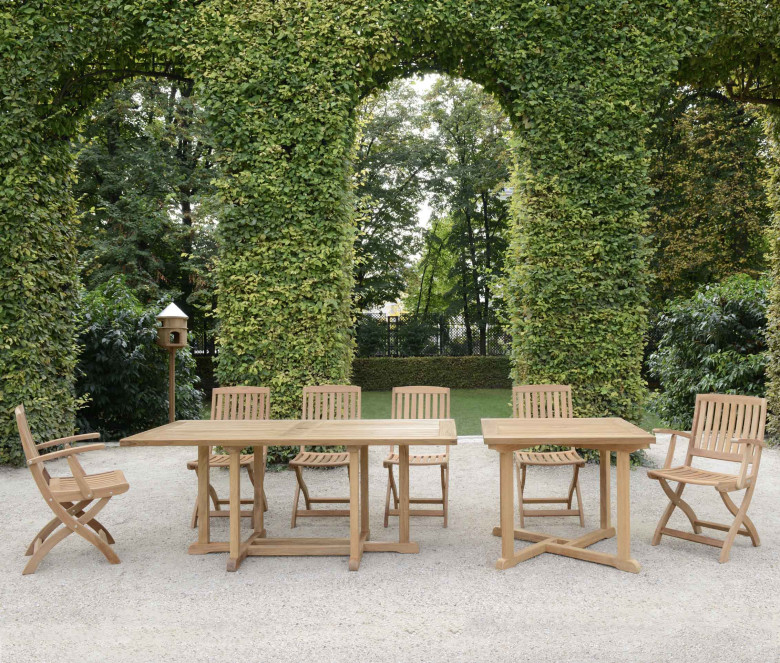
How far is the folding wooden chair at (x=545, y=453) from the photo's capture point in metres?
5.17

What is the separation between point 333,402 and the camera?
19.0 ft

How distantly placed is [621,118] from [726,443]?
404 centimetres

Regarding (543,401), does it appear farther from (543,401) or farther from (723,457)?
(723,457)

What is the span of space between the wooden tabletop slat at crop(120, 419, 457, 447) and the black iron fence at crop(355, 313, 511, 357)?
14396mm

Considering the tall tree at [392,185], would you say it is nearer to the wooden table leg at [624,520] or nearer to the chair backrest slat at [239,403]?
the chair backrest slat at [239,403]

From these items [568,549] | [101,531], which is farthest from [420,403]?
[101,531]

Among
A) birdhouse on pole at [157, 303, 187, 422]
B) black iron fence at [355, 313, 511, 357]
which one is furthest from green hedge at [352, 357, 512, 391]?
birdhouse on pole at [157, 303, 187, 422]

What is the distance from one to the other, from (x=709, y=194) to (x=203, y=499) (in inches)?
584

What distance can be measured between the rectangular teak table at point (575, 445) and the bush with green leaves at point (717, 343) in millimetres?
5749

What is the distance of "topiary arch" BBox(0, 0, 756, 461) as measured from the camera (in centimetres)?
720

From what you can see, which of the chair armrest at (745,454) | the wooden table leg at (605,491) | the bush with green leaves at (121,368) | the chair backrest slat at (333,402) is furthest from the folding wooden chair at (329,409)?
the bush with green leaves at (121,368)

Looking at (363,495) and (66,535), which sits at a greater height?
(363,495)

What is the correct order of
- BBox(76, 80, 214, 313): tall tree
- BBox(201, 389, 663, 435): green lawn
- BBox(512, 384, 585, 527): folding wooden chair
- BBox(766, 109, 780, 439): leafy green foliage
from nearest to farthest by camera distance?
BBox(512, 384, 585, 527): folding wooden chair → BBox(766, 109, 780, 439): leafy green foliage → BBox(201, 389, 663, 435): green lawn → BBox(76, 80, 214, 313): tall tree

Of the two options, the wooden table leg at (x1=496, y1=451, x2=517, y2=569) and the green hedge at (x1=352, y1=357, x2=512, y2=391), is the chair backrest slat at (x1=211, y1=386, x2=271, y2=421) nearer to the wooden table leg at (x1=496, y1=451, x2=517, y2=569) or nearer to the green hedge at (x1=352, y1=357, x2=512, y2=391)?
the wooden table leg at (x1=496, y1=451, x2=517, y2=569)
